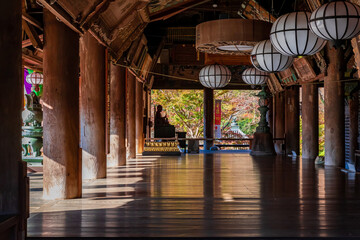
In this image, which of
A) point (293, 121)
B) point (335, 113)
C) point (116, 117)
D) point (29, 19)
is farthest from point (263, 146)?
point (29, 19)

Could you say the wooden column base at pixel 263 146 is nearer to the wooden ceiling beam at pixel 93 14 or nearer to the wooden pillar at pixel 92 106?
the wooden pillar at pixel 92 106

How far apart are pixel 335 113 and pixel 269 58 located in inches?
113

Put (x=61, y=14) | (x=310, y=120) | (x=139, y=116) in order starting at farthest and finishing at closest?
(x=139, y=116) < (x=310, y=120) < (x=61, y=14)

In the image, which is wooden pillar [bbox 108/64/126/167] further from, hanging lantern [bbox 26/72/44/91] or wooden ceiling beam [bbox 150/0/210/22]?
hanging lantern [bbox 26/72/44/91]

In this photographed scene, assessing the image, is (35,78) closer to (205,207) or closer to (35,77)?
(35,77)

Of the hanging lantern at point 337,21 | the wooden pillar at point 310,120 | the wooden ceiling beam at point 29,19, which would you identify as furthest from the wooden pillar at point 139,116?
the hanging lantern at point 337,21

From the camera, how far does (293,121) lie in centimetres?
1237

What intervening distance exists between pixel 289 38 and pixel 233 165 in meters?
4.41

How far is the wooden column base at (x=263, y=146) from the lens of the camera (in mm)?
12188

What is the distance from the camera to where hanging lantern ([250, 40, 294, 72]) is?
7059mm

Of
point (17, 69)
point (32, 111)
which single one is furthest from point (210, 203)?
point (32, 111)

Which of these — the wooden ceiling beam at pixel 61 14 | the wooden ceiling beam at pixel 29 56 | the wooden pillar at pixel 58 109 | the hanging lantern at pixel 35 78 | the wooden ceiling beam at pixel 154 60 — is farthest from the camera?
the wooden ceiling beam at pixel 154 60

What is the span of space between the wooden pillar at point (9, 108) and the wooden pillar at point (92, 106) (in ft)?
12.1

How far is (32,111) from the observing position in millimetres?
7844
